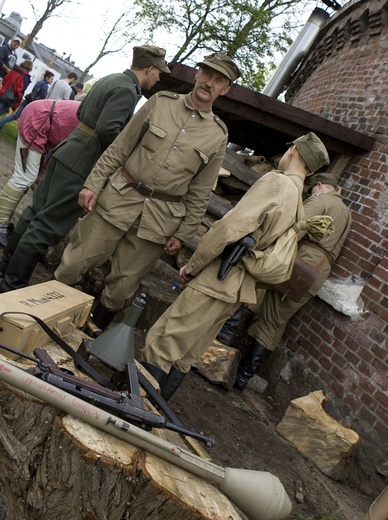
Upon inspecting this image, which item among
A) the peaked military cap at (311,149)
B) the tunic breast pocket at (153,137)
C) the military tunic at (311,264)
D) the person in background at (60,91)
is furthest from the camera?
the person in background at (60,91)

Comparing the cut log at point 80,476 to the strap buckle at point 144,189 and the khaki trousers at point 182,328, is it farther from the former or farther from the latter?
the strap buckle at point 144,189

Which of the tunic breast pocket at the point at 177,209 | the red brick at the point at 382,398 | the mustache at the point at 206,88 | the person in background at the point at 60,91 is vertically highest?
the mustache at the point at 206,88

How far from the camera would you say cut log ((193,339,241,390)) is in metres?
4.52

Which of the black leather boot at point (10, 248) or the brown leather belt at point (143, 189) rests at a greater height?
the brown leather belt at point (143, 189)

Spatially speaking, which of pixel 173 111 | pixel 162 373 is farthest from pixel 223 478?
pixel 173 111

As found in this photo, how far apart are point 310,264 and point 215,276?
1633 millimetres

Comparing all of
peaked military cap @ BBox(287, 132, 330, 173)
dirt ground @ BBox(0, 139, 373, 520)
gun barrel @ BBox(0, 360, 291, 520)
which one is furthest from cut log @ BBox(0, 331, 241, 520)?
peaked military cap @ BBox(287, 132, 330, 173)

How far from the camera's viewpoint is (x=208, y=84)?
10.9 feet

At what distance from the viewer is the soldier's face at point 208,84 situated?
3.29 meters

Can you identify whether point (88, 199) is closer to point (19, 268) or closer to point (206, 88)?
point (19, 268)

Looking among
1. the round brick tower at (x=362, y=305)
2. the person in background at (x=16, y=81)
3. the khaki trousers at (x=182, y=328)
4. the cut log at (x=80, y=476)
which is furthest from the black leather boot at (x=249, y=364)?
the person in background at (x=16, y=81)

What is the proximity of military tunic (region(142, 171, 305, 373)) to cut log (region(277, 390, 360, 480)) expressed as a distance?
1.28m

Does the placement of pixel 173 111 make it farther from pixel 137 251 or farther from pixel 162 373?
pixel 162 373

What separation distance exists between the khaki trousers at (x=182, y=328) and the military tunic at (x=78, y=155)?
46.6 inches
